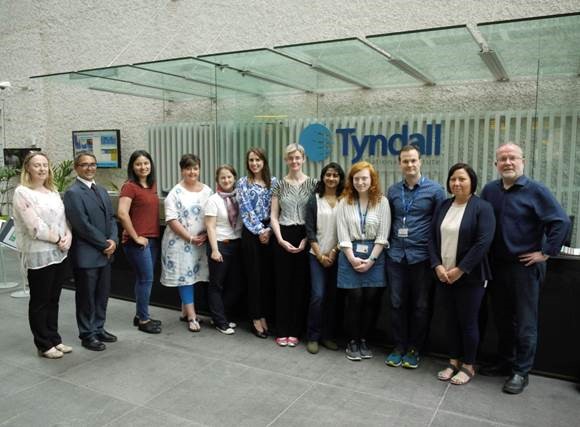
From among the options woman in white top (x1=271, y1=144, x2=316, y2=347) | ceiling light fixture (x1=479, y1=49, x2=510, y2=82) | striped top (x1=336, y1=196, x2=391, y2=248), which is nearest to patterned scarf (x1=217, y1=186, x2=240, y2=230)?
woman in white top (x1=271, y1=144, x2=316, y2=347)

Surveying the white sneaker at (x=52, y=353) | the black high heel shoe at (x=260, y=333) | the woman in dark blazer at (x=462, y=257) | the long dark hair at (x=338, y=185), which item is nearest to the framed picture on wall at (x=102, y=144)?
the white sneaker at (x=52, y=353)

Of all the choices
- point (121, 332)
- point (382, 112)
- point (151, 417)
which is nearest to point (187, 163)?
point (121, 332)

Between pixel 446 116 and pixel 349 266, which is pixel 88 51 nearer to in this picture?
pixel 446 116

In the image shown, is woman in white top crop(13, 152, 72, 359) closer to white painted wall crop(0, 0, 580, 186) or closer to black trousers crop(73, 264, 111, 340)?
black trousers crop(73, 264, 111, 340)

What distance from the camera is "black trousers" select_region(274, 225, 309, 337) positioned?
4.08 m

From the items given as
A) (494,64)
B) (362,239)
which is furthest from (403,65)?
(362,239)

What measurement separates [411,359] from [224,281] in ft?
6.05

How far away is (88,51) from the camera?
9.17 m

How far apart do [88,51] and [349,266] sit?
25.2 ft

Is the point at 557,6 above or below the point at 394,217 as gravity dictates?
above

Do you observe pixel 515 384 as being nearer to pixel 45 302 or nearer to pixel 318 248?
pixel 318 248

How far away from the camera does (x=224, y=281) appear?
181 inches

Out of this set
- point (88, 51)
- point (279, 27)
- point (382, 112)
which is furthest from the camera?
point (88, 51)

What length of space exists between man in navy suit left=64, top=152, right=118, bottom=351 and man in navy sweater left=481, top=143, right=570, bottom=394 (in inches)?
118
